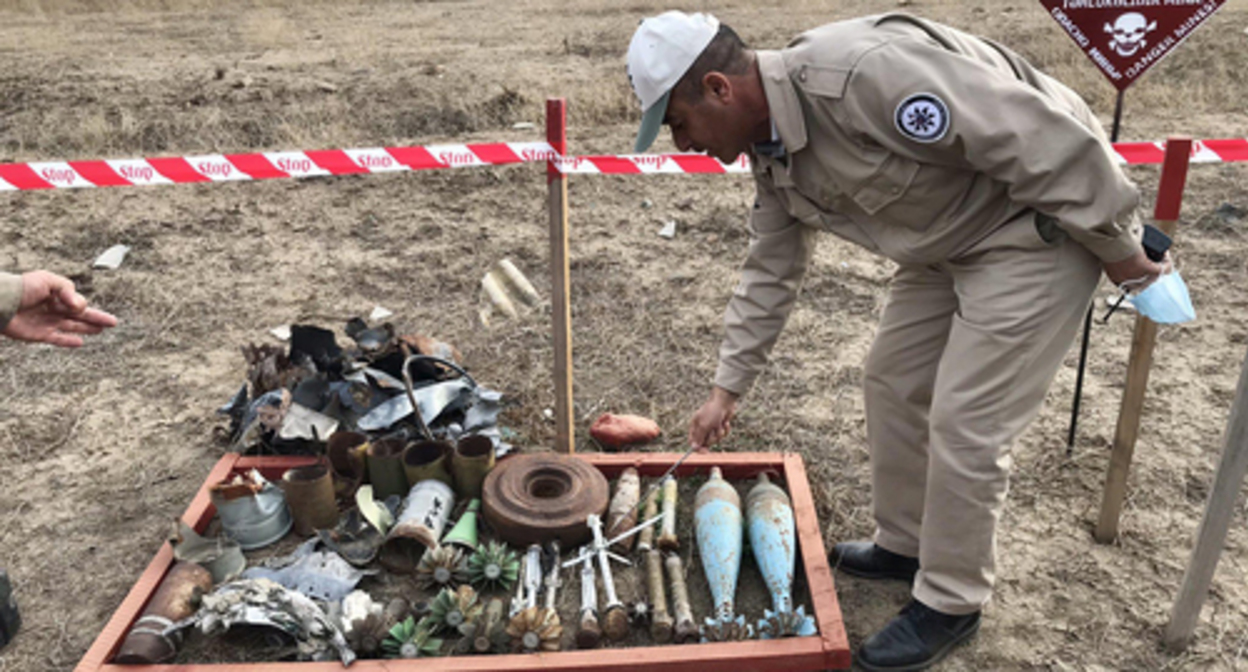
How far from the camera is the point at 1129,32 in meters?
3.52

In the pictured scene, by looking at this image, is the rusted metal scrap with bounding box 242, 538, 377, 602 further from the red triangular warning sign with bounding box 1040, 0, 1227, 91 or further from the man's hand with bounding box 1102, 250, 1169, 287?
the red triangular warning sign with bounding box 1040, 0, 1227, 91

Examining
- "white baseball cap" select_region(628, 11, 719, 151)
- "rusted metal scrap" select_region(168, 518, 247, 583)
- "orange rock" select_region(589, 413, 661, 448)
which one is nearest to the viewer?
"white baseball cap" select_region(628, 11, 719, 151)

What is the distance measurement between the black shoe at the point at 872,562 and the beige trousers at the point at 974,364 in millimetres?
464

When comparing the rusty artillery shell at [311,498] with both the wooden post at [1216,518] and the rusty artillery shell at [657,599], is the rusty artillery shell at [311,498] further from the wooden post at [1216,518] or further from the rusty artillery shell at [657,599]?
the wooden post at [1216,518]

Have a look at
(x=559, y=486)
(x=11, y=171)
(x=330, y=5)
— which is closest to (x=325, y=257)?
(x=11, y=171)

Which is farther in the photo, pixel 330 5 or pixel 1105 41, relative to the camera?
pixel 330 5

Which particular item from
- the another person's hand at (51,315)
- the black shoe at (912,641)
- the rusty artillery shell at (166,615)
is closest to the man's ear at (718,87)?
the black shoe at (912,641)

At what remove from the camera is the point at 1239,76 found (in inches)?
426

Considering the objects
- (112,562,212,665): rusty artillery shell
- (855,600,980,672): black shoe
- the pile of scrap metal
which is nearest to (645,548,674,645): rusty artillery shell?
(855,600,980,672): black shoe

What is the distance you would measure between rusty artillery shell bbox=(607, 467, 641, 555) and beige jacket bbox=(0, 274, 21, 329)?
2065 mm

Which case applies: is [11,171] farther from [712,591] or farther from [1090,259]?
[1090,259]

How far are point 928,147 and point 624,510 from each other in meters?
1.76

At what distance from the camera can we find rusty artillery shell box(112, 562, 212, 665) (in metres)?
2.78

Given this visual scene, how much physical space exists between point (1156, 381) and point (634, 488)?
9.78 feet
